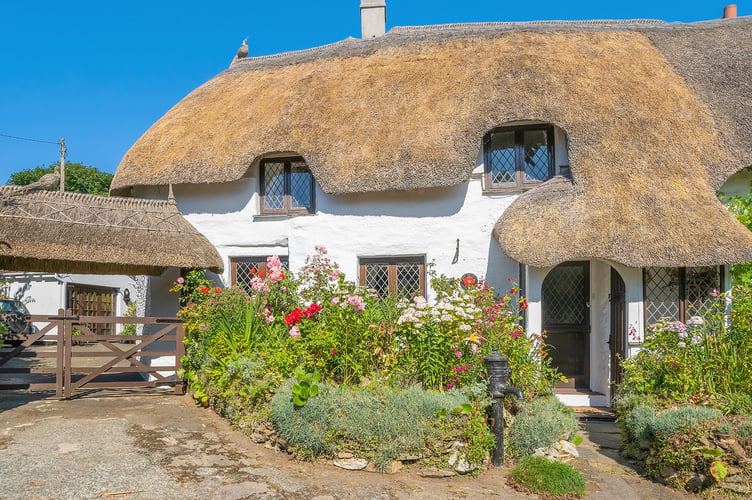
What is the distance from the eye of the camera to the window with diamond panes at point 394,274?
32.0 ft

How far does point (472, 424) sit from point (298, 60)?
926 cm

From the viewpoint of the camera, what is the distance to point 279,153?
34.1 ft

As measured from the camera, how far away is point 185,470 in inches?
214

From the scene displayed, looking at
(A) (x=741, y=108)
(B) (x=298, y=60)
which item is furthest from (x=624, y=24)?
(B) (x=298, y=60)

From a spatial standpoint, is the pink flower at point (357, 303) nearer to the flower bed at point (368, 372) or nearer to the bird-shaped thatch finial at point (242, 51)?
the flower bed at point (368, 372)

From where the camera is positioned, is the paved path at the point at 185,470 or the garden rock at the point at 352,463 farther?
the garden rock at the point at 352,463

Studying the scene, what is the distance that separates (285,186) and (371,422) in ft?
19.4

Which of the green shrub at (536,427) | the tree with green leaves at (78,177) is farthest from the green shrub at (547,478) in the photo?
the tree with green leaves at (78,177)

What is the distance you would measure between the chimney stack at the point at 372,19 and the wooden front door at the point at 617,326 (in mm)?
7821

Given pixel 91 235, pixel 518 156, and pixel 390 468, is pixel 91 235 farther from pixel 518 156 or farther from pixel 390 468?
pixel 518 156

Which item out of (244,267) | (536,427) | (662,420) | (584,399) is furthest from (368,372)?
(244,267)

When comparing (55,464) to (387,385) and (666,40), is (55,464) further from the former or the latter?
(666,40)

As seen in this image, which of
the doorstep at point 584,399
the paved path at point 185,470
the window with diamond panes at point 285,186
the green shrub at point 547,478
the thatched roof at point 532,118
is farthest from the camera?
the window with diamond panes at point 285,186

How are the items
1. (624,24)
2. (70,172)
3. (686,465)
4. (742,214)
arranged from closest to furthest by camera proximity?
1. (686,465)
2. (742,214)
3. (624,24)
4. (70,172)
